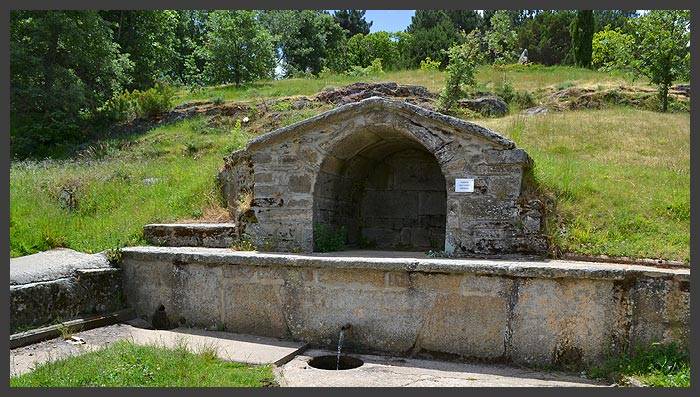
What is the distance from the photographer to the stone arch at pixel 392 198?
9.25m

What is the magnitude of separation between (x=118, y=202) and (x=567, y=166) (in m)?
7.95

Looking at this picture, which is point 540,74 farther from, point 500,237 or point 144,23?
point 500,237

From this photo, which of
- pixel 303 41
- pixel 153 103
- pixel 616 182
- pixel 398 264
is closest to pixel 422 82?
→ pixel 153 103

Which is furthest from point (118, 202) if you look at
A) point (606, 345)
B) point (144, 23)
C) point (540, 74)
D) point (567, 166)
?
point (540, 74)

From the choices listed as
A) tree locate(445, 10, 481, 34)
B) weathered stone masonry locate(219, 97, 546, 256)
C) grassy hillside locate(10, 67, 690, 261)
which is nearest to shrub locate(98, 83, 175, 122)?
grassy hillside locate(10, 67, 690, 261)

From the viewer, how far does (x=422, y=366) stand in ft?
20.1

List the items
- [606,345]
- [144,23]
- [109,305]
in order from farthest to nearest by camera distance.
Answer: [144,23] < [109,305] < [606,345]

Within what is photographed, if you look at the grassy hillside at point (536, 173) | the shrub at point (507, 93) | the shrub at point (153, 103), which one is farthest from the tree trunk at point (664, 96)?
the shrub at point (153, 103)

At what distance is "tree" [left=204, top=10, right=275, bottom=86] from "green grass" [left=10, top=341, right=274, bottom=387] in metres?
18.7

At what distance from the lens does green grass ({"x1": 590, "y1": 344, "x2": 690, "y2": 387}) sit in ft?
17.2

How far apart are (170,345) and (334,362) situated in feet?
6.05

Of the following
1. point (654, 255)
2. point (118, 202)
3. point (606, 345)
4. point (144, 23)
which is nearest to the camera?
point (606, 345)

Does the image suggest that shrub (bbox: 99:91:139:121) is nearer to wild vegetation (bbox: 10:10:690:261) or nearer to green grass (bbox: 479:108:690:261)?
wild vegetation (bbox: 10:10:690:261)

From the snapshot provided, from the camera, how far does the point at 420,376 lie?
18.8 ft
